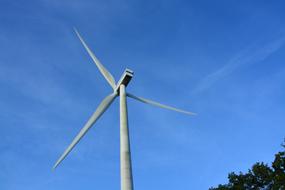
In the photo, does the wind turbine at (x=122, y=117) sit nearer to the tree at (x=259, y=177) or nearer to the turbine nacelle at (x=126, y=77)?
the turbine nacelle at (x=126, y=77)

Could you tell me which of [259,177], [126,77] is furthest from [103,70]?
[259,177]

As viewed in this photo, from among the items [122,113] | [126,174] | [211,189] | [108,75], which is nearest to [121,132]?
[122,113]

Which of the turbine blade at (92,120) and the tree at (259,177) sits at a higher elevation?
the tree at (259,177)

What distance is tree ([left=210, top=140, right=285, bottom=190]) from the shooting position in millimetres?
71812

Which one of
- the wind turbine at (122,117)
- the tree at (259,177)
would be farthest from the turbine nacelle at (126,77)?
the tree at (259,177)

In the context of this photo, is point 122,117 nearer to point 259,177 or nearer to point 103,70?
point 103,70

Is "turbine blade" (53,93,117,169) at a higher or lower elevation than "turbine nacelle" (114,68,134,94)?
lower

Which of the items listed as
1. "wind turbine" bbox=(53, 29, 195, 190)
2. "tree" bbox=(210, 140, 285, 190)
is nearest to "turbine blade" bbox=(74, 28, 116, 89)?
"wind turbine" bbox=(53, 29, 195, 190)

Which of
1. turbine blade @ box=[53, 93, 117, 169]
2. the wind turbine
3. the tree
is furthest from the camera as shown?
the tree

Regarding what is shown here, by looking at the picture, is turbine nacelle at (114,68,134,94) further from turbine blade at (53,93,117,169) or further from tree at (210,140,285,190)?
tree at (210,140,285,190)

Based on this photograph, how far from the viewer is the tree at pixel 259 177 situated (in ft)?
236

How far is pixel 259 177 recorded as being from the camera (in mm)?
75062

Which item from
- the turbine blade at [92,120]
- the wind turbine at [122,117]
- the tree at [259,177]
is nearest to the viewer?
the wind turbine at [122,117]

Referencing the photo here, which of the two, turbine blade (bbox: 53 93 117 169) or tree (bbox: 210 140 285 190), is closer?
turbine blade (bbox: 53 93 117 169)
